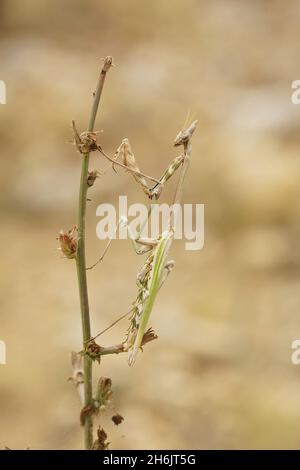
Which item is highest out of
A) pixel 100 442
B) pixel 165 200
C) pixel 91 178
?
pixel 165 200

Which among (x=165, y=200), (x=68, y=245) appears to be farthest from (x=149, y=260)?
(x=165, y=200)

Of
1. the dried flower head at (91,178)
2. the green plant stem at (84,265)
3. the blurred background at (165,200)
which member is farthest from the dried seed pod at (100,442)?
the blurred background at (165,200)

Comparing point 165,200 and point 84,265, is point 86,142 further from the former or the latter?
point 165,200

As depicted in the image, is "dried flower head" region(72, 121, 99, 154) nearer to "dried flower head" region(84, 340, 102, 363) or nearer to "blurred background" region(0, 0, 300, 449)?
"dried flower head" region(84, 340, 102, 363)

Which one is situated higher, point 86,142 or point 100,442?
point 86,142

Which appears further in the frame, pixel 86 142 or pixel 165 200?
pixel 165 200

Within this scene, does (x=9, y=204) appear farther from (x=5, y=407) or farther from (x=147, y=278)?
A: (x=147, y=278)
